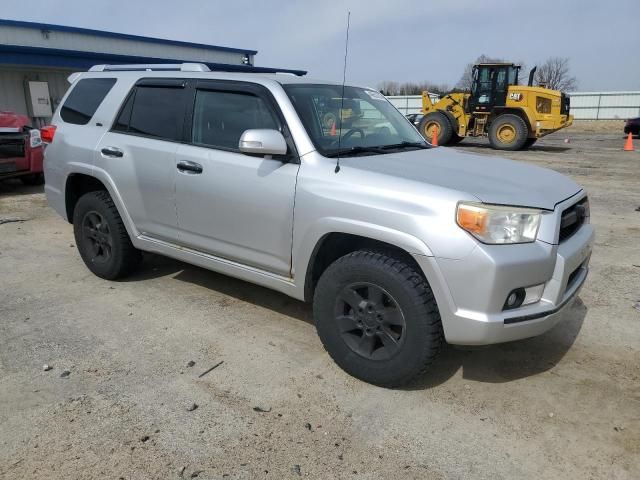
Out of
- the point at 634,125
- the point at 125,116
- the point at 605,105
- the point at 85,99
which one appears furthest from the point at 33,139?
the point at 605,105

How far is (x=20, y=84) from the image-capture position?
50.3 feet

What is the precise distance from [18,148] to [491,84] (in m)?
14.9

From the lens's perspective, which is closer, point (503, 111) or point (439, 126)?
point (503, 111)

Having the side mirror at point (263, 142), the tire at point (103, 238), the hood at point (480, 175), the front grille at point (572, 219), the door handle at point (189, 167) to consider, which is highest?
the side mirror at point (263, 142)

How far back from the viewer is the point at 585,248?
3.15 m

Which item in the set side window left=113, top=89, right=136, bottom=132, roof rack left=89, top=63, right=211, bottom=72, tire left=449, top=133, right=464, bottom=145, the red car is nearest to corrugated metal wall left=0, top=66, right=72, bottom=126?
the red car

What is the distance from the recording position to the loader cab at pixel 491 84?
17641mm

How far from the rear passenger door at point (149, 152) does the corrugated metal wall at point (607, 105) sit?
4632 cm

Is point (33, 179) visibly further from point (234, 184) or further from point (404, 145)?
point (404, 145)

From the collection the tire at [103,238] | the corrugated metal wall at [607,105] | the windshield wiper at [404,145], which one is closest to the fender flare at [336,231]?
the windshield wiper at [404,145]

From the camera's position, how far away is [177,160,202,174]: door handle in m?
3.71

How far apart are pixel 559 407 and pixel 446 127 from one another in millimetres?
17143

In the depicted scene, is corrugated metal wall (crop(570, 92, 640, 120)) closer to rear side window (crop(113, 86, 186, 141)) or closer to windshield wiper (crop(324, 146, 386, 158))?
windshield wiper (crop(324, 146, 386, 158))

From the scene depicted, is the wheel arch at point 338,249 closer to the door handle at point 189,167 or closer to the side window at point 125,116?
the door handle at point 189,167
